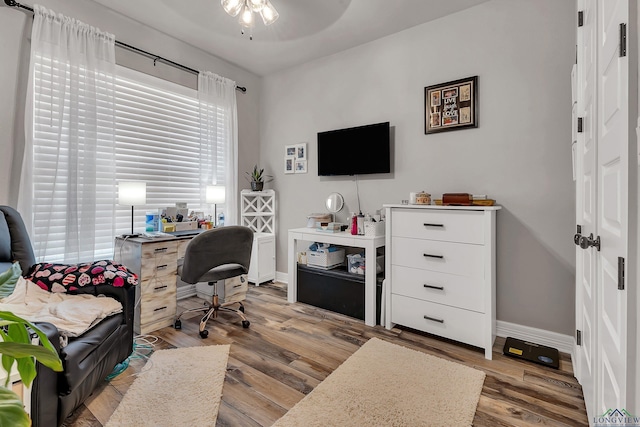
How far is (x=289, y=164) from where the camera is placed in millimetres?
3859

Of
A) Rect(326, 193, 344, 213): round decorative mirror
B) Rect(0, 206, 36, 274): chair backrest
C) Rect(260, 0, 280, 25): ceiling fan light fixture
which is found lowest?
Rect(0, 206, 36, 274): chair backrest

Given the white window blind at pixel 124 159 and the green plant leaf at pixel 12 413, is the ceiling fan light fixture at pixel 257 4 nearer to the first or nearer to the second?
the white window blind at pixel 124 159

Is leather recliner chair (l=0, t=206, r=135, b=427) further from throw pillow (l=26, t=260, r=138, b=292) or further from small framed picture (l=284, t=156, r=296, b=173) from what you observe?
small framed picture (l=284, t=156, r=296, b=173)

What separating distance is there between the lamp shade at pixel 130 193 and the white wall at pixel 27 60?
66 centimetres

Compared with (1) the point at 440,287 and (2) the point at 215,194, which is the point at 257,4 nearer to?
(2) the point at 215,194

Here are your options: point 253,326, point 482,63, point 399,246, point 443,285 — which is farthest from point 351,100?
point 253,326

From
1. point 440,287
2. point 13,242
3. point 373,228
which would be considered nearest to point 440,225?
point 440,287

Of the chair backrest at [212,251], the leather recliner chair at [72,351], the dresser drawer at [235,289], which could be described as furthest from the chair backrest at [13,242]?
the dresser drawer at [235,289]

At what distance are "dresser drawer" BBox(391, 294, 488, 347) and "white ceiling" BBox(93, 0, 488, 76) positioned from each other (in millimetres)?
2478

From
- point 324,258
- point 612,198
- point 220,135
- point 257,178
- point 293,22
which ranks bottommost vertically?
point 324,258

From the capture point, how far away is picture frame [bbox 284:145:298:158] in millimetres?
3793

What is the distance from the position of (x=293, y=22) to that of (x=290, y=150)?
141cm

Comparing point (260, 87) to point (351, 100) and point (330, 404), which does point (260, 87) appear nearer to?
point (351, 100)

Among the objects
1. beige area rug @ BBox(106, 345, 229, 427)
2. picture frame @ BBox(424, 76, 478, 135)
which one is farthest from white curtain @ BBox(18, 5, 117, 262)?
picture frame @ BBox(424, 76, 478, 135)
